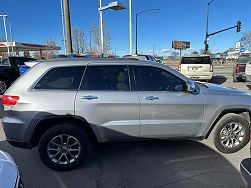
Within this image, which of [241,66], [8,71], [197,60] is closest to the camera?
[8,71]

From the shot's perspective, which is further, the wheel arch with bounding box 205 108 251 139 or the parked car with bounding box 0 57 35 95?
the parked car with bounding box 0 57 35 95

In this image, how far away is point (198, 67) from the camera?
13453 mm

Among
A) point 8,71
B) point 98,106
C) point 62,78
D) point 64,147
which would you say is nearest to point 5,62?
point 8,71

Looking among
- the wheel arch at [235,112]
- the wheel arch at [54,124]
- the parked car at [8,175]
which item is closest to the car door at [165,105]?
the wheel arch at [235,112]

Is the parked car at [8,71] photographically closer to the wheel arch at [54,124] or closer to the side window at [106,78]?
the wheel arch at [54,124]

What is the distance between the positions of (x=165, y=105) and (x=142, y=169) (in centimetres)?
108

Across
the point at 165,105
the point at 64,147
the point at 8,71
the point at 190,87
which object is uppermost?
the point at 190,87

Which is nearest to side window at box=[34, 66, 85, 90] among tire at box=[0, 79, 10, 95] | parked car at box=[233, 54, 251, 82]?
tire at box=[0, 79, 10, 95]

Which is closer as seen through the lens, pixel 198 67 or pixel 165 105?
pixel 165 105

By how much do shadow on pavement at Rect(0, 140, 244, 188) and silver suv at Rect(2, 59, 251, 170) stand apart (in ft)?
0.94

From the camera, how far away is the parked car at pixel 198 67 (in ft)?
44.1

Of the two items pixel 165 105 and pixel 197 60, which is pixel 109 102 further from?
pixel 197 60

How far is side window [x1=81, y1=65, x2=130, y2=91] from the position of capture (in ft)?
12.6

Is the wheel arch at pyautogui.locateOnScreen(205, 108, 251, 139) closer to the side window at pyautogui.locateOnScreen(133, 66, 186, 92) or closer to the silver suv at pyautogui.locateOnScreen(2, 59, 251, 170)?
the silver suv at pyautogui.locateOnScreen(2, 59, 251, 170)
